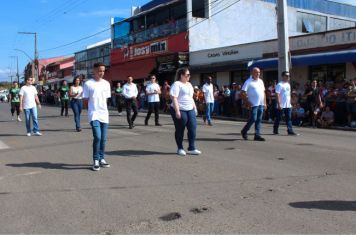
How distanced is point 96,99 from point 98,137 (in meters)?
0.65

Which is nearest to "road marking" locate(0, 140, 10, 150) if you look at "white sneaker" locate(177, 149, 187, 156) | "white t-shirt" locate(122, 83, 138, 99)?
"white sneaker" locate(177, 149, 187, 156)

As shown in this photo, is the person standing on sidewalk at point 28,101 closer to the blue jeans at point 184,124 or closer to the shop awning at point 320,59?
the blue jeans at point 184,124

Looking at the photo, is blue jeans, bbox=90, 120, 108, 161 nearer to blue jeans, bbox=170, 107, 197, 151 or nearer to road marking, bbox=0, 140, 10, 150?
blue jeans, bbox=170, 107, 197, 151

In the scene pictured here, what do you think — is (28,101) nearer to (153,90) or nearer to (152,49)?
(153,90)

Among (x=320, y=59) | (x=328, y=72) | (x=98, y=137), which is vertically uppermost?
(x=320, y=59)

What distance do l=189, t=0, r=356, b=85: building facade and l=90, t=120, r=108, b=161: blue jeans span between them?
13683mm

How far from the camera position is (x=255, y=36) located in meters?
36.7

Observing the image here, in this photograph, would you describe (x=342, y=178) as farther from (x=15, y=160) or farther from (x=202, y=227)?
(x=15, y=160)

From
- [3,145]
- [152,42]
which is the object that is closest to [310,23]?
[152,42]

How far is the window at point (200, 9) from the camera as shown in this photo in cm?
3522

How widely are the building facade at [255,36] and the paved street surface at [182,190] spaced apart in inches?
469

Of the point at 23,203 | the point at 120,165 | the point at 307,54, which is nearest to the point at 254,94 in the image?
the point at 120,165

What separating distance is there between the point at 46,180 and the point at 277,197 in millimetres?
3446

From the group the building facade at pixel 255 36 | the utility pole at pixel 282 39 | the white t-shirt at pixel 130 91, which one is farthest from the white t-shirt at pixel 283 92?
the building facade at pixel 255 36
